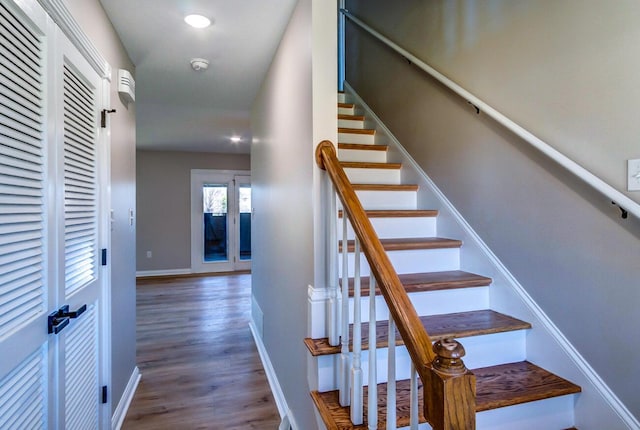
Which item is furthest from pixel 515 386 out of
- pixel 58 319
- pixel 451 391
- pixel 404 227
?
pixel 58 319

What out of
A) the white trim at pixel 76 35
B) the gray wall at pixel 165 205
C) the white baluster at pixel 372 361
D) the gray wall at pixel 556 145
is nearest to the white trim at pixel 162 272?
the gray wall at pixel 165 205

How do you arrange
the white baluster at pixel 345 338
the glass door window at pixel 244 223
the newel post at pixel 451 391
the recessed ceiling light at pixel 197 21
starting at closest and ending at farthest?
1. the newel post at pixel 451 391
2. the white baluster at pixel 345 338
3. the recessed ceiling light at pixel 197 21
4. the glass door window at pixel 244 223

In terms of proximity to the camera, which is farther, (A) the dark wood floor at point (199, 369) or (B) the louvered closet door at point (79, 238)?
(A) the dark wood floor at point (199, 369)

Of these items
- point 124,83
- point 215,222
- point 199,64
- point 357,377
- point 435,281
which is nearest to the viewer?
point 357,377

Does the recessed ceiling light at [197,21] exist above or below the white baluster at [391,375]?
above

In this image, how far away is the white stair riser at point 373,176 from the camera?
2.43m

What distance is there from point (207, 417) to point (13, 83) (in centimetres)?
204

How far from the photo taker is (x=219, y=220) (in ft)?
22.6

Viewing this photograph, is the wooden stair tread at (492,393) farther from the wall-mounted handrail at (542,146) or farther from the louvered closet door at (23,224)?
the louvered closet door at (23,224)

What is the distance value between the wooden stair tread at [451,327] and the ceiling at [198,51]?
170 cm

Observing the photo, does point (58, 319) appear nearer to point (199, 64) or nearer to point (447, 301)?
point (447, 301)

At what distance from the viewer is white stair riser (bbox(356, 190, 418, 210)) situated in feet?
7.42

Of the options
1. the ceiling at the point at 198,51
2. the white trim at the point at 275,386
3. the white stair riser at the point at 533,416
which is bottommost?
the white trim at the point at 275,386

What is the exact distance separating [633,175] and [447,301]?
925 millimetres
